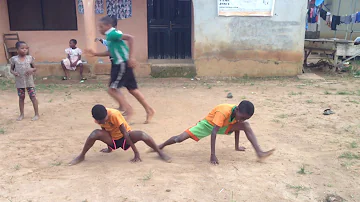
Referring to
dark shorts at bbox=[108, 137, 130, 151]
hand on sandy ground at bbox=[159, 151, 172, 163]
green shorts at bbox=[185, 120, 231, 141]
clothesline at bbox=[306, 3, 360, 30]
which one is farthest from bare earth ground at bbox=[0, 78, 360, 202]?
clothesline at bbox=[306, 3, 360, 30]

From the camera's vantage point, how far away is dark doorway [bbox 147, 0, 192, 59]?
908 centimetres

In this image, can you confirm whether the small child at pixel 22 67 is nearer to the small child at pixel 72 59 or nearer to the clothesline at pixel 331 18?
the small child at pixel 72 59

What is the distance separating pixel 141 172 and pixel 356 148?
2542 mm

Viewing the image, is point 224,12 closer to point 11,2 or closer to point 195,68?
point 195,68

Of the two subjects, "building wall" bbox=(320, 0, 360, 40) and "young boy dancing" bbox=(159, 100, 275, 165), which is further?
"building wall" bbox=(320, 0, 360, 40)

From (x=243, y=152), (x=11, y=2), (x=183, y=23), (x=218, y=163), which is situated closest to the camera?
(x=218, y=163)

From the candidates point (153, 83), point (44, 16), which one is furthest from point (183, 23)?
point (44, 16)

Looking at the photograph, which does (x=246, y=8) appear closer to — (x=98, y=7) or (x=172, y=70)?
(x=172, y=70)

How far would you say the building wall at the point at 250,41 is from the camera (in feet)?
26.9

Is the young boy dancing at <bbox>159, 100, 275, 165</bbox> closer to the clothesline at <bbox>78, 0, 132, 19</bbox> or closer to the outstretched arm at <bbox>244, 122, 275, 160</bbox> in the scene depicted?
the outstretched arm at <bbox>244, 122, 275, 160</bbox>

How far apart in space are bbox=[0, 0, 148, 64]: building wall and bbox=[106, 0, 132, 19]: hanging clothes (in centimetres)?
13

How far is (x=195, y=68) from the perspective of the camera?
8.49 meters

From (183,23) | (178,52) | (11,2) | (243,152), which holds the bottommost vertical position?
(243,152)

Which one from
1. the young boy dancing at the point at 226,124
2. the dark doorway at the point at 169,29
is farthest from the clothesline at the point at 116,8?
the young boy dancing at the point at 226,124
